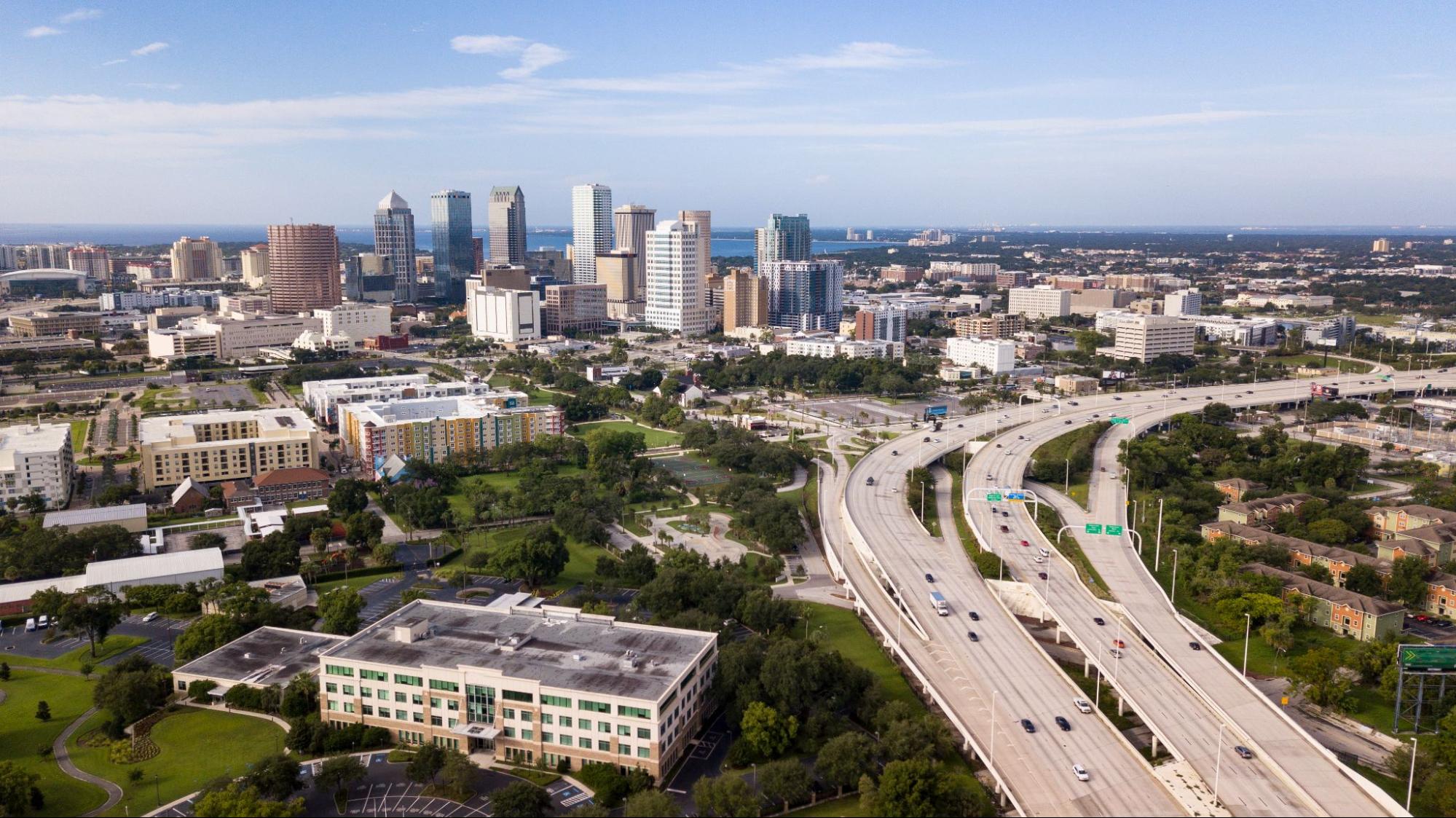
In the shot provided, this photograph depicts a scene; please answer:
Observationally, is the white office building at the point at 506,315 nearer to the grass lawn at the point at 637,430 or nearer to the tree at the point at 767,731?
the grass lawn at the point at 637,430

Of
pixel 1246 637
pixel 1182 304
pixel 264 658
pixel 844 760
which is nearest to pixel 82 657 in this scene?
pixel 264 658

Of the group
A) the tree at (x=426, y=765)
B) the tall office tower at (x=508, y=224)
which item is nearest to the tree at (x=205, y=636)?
the tree at (x=426, y=765)

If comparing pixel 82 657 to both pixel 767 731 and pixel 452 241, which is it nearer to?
pixel 767 731

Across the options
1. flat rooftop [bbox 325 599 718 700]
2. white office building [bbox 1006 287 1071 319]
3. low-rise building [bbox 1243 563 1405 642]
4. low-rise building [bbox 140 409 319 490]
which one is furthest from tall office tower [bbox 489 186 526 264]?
low-rise building [bbox 1243 563 1405 642]

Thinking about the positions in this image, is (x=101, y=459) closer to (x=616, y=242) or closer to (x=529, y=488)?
(x=529, y=488)

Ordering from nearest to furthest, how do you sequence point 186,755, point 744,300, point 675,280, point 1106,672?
1. point 186,755
2. point 1106,672
3. point 744,300
4. point 675,280

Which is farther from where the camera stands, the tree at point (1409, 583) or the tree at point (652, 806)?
the tree at point (1409, 583)
